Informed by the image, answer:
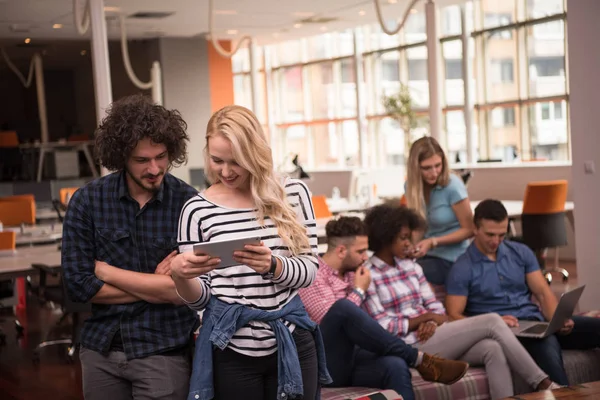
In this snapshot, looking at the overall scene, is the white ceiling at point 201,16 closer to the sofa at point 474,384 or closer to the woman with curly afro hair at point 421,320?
the woman with curly afro hair at point 421,320

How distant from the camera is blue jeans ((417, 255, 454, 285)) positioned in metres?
5.35

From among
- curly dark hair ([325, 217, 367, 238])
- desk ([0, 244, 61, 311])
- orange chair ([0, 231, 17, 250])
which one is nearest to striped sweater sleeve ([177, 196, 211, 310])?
curly dark hair ([325, 217, 367, 238])

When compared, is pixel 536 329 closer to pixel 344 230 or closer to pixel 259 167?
pixel 344 230

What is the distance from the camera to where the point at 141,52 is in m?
18.0

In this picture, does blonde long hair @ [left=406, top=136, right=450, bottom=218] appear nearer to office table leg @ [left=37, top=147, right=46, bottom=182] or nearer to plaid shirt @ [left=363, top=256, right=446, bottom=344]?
plaid shirt @ [left=363, top=256, right=446, bottom=344]

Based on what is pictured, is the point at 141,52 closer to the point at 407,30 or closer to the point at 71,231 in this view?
the point at 407,30

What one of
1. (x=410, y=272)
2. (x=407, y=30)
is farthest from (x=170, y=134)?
(x=407, y=30)

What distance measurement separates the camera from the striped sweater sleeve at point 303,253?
2500mm

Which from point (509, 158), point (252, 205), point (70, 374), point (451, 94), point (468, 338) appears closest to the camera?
point (252, 205)

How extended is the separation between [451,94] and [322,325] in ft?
38.7

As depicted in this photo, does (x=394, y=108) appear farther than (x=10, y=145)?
No

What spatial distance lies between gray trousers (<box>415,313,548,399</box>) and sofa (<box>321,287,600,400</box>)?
0.22 feet

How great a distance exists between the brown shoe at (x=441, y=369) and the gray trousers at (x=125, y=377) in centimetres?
188

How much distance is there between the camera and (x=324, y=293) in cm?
431
